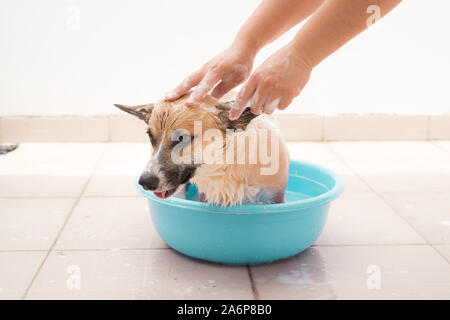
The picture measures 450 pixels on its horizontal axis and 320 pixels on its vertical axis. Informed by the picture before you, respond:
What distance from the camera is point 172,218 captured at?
2023 millimetres

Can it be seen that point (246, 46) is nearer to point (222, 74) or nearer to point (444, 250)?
point (222, 74)

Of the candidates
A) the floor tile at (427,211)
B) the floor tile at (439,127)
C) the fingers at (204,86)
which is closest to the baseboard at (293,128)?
the floor tile at (439,127)

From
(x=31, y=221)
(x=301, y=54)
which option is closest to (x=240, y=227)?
(x=301, y=54)

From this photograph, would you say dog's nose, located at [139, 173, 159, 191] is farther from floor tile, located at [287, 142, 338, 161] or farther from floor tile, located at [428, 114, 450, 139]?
floor tile, located at [428, 114, 450, 139]

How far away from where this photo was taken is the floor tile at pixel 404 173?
3086 millimetres

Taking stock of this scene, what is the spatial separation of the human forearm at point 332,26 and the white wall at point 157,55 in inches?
93.1

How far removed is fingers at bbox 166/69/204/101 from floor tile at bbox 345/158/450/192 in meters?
1.59

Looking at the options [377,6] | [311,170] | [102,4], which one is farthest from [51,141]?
[377,6]

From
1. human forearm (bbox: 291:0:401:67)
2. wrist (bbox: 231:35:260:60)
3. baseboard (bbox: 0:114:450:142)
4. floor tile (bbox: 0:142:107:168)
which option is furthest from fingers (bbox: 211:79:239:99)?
baseboard (bbox: 0:114:450:142)

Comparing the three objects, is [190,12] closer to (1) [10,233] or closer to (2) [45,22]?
(2) [45,22]

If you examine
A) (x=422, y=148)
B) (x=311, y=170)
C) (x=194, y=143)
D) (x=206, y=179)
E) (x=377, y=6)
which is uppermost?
(x=377, y=6)

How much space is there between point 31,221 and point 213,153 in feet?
3.90

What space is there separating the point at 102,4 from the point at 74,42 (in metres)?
0.38

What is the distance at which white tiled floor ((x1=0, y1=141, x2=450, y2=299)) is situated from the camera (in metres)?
1.88
